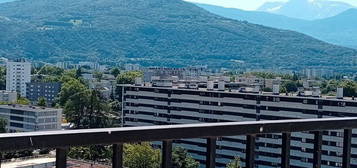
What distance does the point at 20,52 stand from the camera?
192125mm

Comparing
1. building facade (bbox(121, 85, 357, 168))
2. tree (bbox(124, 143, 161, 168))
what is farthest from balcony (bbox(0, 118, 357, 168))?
building facade (bbox(121, 85, 357, 168))

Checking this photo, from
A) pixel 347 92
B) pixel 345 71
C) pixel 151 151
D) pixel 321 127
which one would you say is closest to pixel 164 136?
pixel 321 127

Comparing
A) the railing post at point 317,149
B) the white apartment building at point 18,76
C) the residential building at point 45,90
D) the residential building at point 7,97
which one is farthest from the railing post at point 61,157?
the white apartment building at point 18,76

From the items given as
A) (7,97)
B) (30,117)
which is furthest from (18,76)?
(30,117)

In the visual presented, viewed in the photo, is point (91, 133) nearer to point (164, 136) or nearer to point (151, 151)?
point (164, 136)

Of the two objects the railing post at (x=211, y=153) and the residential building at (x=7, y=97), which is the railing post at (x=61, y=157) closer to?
the railing post at (x=211, y=153)

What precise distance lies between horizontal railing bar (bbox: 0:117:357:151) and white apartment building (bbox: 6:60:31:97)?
9246 cm

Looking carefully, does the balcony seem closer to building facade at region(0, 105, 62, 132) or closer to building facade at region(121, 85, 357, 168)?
building facade at region(121, 85, 357, 168)

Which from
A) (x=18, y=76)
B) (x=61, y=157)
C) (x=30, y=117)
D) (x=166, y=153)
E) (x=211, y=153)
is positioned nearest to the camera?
(x=61, y=157)

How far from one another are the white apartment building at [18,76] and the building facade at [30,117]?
41.0 m

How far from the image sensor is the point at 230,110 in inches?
1780

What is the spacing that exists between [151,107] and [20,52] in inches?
5907

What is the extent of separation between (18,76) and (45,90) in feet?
28.8

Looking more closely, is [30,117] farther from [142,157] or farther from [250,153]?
[250,153]
